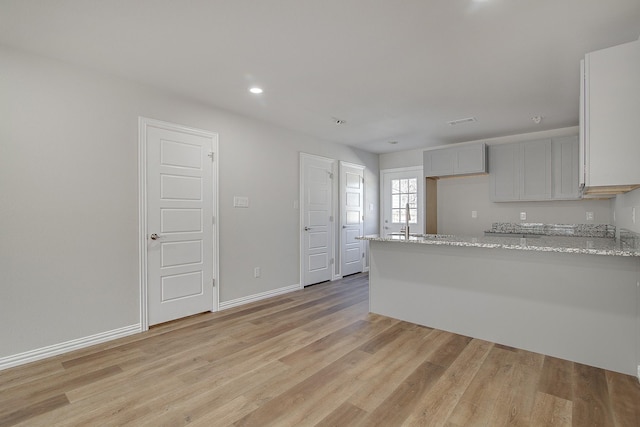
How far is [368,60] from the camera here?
8.95ft

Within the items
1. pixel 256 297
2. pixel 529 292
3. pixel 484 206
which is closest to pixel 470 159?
pixel 484 206

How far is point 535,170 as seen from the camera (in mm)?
4680

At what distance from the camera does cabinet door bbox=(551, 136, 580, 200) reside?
4398 mm

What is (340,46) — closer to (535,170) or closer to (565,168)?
(535,170)

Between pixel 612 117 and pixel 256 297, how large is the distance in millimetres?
3978

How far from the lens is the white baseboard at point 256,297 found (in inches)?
158

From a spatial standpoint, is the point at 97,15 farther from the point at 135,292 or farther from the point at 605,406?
the point at 605,406

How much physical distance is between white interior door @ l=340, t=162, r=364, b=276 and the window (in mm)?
726

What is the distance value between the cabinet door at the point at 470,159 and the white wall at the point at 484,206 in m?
0.44

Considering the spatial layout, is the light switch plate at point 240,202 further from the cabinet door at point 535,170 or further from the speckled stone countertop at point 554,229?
the cabinet door at point 535,170

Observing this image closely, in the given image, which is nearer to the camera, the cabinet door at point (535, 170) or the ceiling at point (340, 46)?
the ceiling at point (340, 46)

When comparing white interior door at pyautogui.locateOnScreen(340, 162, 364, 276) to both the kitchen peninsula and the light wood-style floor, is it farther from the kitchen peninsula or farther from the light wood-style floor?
the light wood-style floor

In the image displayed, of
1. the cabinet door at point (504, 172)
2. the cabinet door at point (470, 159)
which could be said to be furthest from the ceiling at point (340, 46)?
the cabinet door at point (470, 159)

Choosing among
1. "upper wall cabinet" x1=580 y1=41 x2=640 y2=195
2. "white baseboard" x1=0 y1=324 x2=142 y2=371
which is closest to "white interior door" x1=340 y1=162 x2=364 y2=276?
"white baseboard" x1=0 y1=324 x2=142 y2=371
